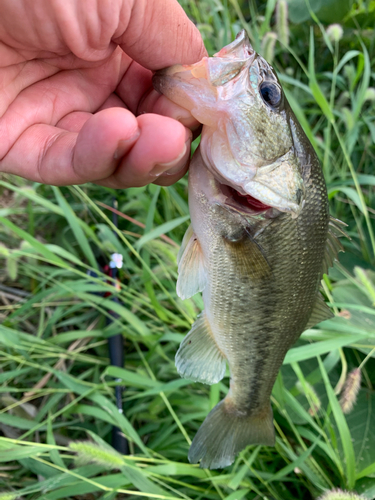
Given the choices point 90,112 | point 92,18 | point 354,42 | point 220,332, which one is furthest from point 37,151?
point 354,42

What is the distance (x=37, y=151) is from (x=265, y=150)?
73 centimetres

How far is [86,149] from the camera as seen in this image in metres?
0.94

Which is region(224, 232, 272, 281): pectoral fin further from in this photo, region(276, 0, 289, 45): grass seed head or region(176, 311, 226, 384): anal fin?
region(276, 0, 289, 45): grass seed head

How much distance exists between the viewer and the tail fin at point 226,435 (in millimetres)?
1262

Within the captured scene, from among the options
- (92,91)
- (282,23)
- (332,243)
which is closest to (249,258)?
(332,243)

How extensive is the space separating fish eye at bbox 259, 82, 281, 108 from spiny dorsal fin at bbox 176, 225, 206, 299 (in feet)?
1.46

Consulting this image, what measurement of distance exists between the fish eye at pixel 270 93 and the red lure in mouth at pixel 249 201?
0.85ft

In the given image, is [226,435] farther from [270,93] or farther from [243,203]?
[270,93]

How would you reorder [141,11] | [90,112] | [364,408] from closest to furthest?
[141,11] → [90,112] → [364,408]

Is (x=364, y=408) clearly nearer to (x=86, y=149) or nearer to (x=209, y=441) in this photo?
(x=209, y=441)

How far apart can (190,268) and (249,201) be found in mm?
300

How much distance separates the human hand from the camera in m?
0.90

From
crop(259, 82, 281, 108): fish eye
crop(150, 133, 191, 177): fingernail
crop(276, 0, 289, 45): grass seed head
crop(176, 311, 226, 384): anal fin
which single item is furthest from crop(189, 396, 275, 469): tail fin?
crop(276, 0, 289, 45): grass seed head

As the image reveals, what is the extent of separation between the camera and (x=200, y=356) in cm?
132
